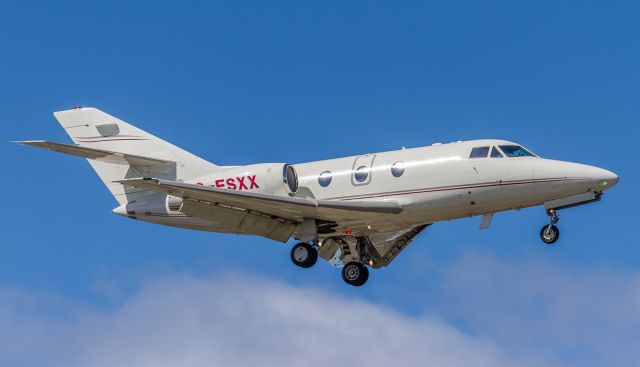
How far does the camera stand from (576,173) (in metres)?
27.0

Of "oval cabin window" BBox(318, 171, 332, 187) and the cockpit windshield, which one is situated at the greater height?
the cockpit windshield

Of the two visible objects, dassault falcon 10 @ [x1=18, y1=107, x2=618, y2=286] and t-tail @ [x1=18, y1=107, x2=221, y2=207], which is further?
t-tail @ [x1=18, y1=107, x2=221, y2=207]

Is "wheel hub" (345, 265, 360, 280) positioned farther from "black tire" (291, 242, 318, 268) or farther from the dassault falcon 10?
"black tire" (291, 242, 318, 268)

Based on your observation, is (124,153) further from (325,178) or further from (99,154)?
(325,178)

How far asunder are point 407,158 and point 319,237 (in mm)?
3290

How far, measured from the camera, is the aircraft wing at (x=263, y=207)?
27.5 m

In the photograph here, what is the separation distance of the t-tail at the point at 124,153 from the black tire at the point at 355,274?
14.7 feet

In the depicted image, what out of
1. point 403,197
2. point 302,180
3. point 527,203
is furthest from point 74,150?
point 527,203

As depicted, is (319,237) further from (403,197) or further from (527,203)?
(527,203)

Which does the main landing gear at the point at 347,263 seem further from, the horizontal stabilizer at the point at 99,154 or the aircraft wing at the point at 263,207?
the horizontal stabilizer at the point at 99,154

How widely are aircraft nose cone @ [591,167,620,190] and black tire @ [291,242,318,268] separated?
24.0 ft

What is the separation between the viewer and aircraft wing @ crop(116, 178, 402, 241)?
90.3 feet

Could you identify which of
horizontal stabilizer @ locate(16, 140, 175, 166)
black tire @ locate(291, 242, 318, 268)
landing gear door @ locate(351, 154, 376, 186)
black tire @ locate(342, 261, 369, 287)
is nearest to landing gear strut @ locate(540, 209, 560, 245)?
landing gear door @ locate(351, 154, 376, 186)

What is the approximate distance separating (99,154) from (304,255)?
19.3ft
